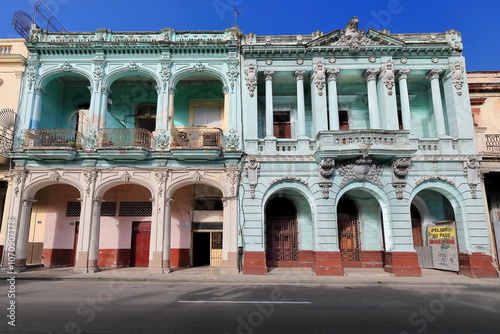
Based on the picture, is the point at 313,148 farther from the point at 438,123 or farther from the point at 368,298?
the point at 368,298

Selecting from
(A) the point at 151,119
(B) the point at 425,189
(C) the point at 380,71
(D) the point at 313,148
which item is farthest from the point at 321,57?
(A) the point at 151,119

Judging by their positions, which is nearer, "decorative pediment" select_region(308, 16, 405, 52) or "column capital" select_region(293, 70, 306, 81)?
"decorative pediment" select_region(308, 16, 405, 52)

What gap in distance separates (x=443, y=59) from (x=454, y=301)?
11828 mm

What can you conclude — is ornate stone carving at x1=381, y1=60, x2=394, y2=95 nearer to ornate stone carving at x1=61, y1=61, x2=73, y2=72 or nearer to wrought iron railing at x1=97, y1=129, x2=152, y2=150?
wrought iron railing at x1=97, y1=129, x2=152, y2=150

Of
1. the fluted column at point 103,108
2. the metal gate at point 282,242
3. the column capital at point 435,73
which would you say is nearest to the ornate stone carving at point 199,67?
the fluted column at point 103,108

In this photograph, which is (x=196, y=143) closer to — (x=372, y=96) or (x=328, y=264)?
(x=328, y=264)

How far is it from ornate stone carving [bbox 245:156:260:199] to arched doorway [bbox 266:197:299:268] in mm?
2063

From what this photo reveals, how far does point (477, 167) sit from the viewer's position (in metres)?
14.1

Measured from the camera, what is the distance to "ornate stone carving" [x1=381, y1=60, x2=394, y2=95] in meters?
15.0

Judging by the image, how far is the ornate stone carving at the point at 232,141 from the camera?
584 inches

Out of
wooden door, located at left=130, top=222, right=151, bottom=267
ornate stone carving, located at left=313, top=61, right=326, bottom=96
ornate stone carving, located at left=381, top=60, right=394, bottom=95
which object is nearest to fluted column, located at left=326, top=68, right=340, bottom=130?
ornate stone carving, located at left=313, top=61, right=326, bottom=96

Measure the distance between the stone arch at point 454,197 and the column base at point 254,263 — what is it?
6.97 m

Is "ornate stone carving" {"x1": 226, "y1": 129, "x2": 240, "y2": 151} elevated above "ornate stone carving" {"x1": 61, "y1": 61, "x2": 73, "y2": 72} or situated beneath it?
situated beneath

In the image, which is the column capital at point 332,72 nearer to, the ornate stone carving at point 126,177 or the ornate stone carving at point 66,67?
the ornate stone carving at point 126,177
